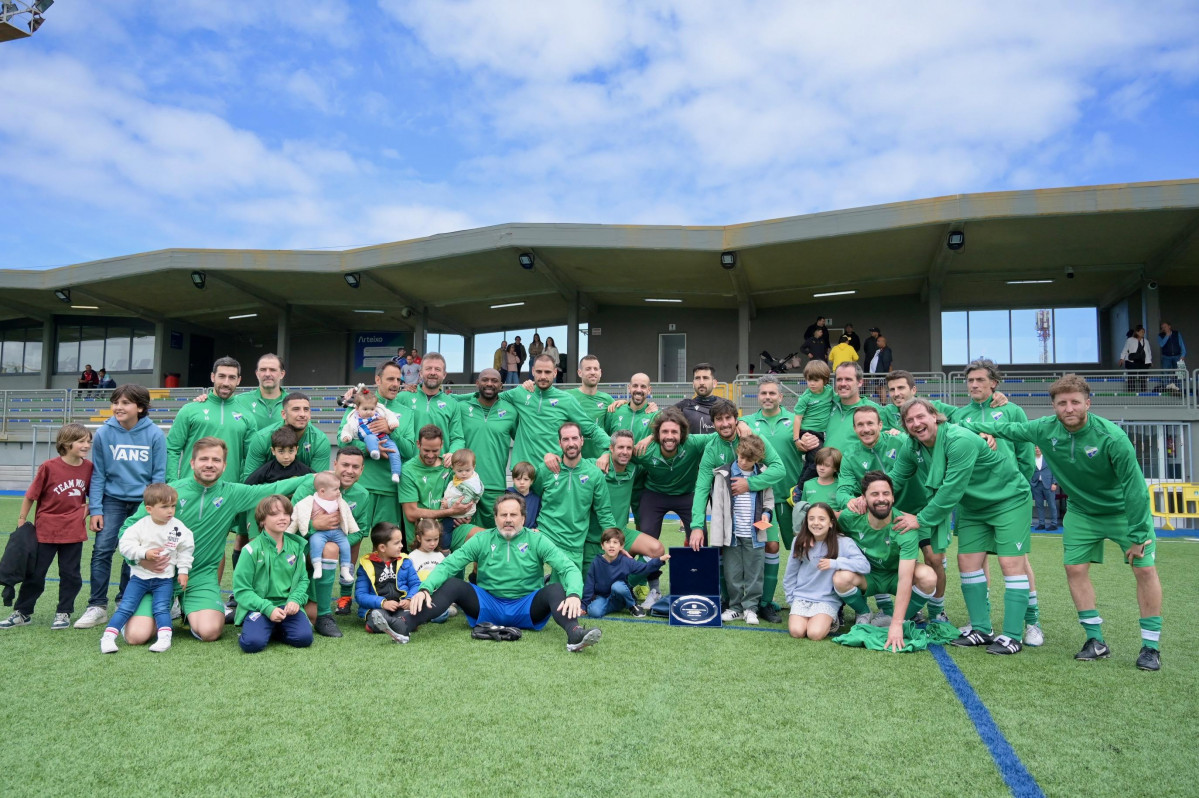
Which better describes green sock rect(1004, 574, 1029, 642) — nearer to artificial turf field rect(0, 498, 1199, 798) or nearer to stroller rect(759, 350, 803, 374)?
artificial turf field rect(0, 498, 1199, 798)

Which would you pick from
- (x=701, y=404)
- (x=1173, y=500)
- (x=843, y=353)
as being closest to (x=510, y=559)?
(x=701, y=404)

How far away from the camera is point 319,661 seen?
4.39 m

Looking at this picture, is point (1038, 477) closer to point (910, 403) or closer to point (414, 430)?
point (910, 403)

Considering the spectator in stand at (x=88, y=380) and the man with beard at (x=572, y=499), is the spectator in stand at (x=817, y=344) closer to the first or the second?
the man with beard at (x=572, y=499)

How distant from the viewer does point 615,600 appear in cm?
596

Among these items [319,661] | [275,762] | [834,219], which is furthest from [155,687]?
[834,219]

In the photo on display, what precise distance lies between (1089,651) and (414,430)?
17.1 feet

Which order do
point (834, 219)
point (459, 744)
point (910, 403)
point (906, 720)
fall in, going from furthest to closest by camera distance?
point (834, 219), point (910, 403), point (906, 720), point (459, 744)

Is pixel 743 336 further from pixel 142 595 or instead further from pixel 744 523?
pixel 142 595

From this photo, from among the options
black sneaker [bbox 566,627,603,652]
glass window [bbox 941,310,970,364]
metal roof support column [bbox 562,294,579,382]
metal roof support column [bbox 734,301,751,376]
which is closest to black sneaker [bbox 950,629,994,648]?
black sneaker [bbox 566,627,603,652]

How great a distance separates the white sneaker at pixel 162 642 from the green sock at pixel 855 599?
14.1 feet

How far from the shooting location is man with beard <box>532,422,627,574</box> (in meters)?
5.93

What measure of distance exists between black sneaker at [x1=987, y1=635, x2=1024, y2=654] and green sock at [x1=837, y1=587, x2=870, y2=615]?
0.82m

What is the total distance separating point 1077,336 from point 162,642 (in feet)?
72.5
